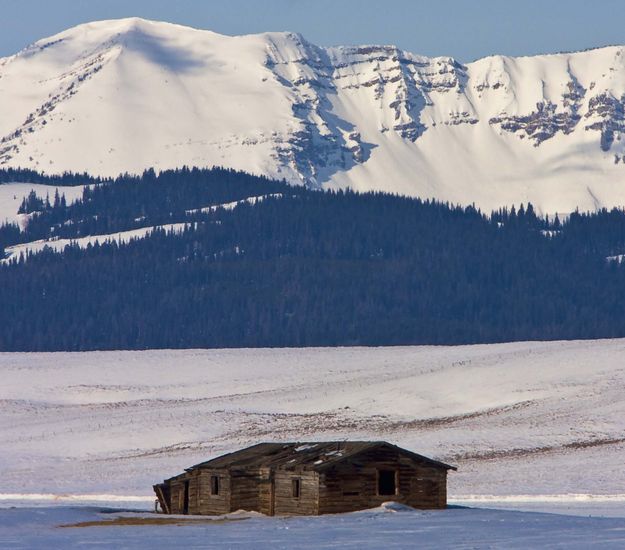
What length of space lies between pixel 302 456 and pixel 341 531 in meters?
13.0

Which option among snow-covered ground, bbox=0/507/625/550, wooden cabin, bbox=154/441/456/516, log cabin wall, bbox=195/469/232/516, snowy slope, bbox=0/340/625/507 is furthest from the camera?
snowy slope, bbox=0/340/625/507

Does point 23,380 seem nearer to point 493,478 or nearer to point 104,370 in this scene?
point 104,370

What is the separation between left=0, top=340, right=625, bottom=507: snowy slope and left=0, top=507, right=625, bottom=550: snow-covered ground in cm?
1592

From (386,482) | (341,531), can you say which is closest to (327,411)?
(386,482)

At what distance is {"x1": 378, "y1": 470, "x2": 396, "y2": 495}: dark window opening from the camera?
69562 millimetres

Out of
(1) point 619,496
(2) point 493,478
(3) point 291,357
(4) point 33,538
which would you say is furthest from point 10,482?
(3) point 291,357

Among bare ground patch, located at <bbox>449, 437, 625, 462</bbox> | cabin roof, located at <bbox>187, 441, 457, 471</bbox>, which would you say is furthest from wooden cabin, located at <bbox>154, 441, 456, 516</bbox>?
bare ground patch, located at <bbox>449, 437, 625, 462</bbox>

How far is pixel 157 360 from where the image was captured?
468 feet

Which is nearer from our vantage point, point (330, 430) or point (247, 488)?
point (247, 488)

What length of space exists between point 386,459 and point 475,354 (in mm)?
69334

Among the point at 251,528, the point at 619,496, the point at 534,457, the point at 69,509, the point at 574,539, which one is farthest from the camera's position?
the point at 534,457

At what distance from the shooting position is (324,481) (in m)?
68.2

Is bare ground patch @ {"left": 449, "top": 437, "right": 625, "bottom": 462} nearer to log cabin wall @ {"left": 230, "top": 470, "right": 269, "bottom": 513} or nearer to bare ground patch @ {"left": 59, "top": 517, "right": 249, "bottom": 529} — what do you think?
log cabin wall @ {"left": 230, "top": 470, "right": 269, "bottom": 513}

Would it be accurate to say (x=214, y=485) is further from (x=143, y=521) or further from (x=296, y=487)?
(x=143, y=521)
